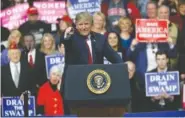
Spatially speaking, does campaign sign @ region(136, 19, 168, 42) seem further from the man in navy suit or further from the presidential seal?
the presidential seal

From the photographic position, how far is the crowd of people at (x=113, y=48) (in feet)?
32.1

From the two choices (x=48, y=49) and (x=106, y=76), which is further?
(x=48, y=49)

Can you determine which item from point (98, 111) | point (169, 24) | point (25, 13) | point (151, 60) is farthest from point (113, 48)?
point (98, 111)

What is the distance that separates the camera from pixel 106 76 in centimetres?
614

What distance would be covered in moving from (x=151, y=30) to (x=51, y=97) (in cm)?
188

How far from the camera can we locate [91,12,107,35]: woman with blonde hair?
10.2m

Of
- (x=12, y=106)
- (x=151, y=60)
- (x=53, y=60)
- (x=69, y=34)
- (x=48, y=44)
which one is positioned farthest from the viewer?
(x=48, y=44)

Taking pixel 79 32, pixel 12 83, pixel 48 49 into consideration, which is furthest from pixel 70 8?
pixel 79 32

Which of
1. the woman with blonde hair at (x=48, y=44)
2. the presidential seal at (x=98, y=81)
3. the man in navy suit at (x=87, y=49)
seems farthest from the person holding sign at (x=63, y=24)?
the presidential seal at (x=98, y=81)

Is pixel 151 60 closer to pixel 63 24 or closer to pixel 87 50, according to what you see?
pixel 63 24

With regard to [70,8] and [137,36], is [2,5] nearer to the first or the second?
[70,8]

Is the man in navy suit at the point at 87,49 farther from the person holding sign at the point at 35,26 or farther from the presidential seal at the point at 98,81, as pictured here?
the person holding sign at the point at 35,26

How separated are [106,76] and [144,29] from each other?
4180mm

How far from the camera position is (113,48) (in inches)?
399
